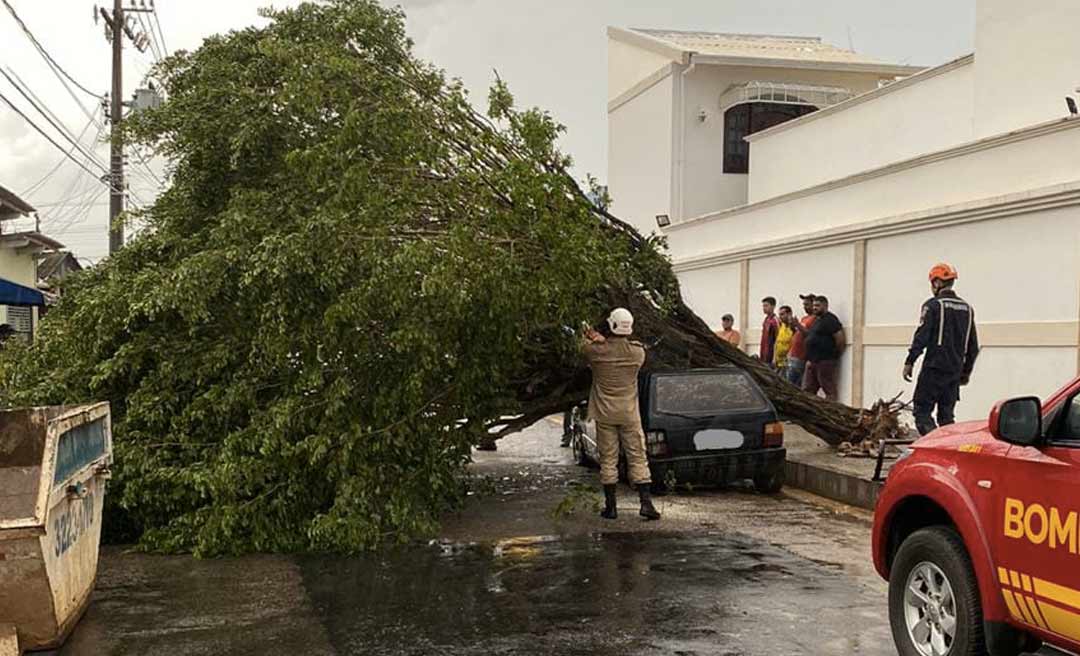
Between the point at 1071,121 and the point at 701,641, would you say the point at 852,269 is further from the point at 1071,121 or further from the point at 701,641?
the point at 701,641

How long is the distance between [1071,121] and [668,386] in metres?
5.57

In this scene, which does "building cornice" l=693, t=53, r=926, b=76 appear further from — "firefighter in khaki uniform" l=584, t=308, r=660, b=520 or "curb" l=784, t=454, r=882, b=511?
"firefighter in khaki uniform" l=584, t=308, r=660, b=520

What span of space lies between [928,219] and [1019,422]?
9.98 metres

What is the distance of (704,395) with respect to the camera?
10.1 meters

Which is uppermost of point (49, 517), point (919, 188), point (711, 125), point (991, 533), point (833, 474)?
point (711, 125)

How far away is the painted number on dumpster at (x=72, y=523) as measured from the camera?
539 centimetres

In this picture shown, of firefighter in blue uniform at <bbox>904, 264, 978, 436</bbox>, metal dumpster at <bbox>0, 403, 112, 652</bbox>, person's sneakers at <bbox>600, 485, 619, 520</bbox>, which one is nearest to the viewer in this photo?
metal dumpster at <bbox>0, 403, 112, 652</bbox>

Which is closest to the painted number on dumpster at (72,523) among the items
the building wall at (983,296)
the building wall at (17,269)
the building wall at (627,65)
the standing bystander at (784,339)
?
the building wall at (983,296)

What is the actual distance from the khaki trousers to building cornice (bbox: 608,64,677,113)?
1739cm

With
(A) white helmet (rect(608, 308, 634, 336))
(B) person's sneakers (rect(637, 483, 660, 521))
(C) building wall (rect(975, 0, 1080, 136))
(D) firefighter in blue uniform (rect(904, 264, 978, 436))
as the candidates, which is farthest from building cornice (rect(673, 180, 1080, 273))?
(B) person's sneakers (rect(637, 483, 660, 521))

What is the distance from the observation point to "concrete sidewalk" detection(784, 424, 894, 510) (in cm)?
956

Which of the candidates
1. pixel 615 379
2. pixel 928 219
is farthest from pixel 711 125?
pixel 615 379

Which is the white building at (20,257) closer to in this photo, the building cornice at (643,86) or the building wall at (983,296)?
the building cornice at (643,86)

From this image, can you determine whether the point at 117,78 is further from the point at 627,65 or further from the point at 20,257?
the point at 627,65
